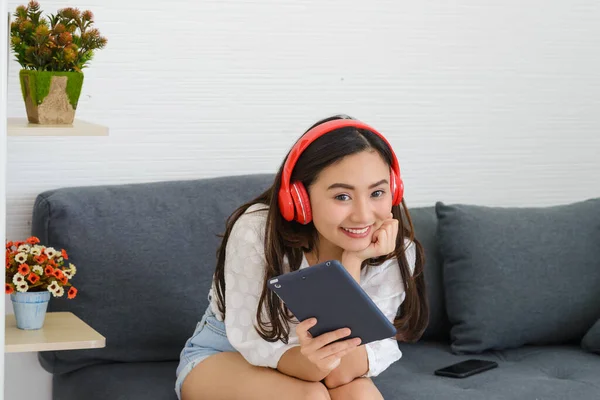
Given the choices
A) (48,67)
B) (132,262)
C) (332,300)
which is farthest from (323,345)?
(48,67)

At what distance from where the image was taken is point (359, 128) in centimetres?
192

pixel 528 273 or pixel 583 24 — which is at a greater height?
pixel 583 24

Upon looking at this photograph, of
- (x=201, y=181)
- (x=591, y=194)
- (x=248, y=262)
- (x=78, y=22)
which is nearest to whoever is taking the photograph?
(x=248, y=262)

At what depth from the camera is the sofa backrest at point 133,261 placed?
7.45 feet

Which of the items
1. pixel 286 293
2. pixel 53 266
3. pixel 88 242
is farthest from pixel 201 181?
pixel 286 293

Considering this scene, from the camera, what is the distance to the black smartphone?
227 centimetres

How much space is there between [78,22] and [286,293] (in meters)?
0.82

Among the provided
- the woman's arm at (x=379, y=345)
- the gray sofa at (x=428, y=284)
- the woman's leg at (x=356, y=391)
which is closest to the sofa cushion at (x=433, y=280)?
the gray sofa at (x=428, y=284)

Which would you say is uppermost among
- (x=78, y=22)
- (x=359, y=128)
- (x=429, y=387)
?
(x=78, y=22)

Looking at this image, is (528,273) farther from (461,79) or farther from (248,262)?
(248,262)

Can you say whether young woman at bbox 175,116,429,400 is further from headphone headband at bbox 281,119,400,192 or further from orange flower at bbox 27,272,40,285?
orange flower at bbox 27,272,40,285

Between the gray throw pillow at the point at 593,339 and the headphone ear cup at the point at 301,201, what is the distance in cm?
98

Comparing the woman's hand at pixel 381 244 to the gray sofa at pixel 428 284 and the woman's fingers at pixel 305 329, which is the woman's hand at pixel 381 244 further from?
the gray sofa at pixel 428 284

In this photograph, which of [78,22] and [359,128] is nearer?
[359,128]
